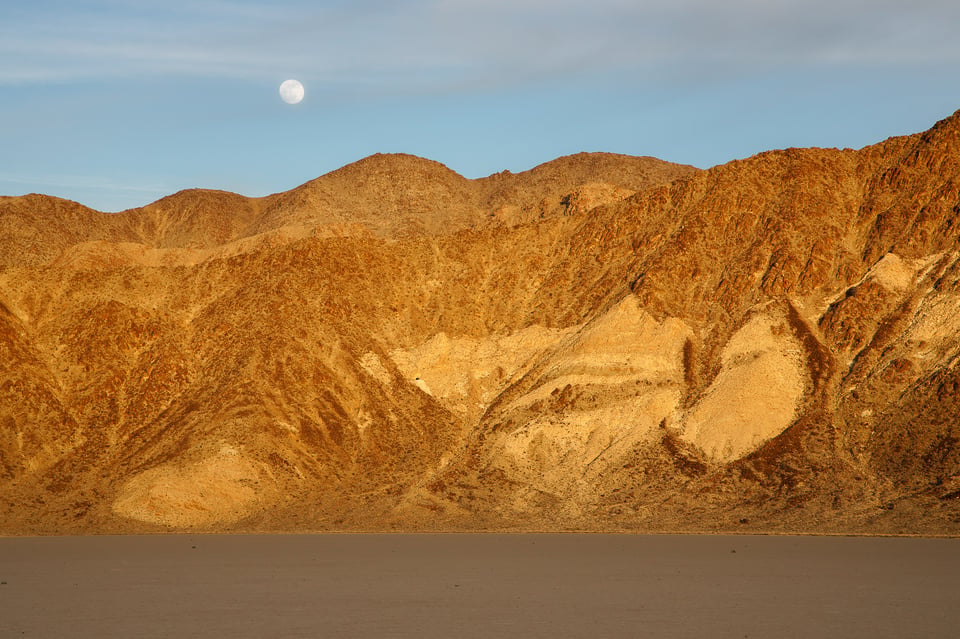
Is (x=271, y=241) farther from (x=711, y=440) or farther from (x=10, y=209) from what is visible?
(x=711, y=440)

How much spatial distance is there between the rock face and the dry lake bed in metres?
13.5

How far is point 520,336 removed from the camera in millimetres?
81750

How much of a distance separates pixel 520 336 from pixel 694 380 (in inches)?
623

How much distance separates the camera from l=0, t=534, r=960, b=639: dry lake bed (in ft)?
70.3

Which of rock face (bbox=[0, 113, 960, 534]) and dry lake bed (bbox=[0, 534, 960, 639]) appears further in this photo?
rock face (bbox=[0, 113, 960, 534])

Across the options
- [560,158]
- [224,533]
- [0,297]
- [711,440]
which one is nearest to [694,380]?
[711,440]

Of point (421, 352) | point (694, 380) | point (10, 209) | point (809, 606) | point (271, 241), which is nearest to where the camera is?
point (809, 606)

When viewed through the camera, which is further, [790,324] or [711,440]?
[790,324]

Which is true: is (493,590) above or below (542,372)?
below

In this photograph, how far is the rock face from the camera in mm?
62281

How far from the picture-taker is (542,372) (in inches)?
2995

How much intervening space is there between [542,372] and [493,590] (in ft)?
157

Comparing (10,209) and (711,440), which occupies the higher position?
(10,209)

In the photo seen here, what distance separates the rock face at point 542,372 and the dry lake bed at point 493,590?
13538 millimetres
